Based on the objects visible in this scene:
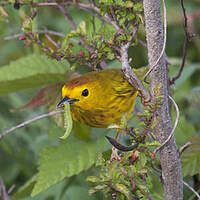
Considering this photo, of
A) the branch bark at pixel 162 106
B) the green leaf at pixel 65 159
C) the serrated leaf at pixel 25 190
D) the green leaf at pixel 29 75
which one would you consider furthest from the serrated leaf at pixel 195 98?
the branch bark at pixel 162 106

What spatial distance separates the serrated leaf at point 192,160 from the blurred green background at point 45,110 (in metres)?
0.02

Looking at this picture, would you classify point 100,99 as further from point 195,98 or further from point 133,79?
point 195,98

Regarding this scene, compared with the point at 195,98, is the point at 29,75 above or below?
above

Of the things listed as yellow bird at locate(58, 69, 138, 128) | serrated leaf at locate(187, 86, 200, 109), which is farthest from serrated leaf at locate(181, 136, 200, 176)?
serrated leaf at locate(187, 86, 200, 109)

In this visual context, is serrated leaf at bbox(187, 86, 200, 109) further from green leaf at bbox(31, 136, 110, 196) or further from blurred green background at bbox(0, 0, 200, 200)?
green leaf at bbox(31, 136, 110, 196)

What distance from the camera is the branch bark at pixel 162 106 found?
0.96m

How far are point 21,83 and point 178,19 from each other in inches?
52.0

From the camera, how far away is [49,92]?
1.70 meters

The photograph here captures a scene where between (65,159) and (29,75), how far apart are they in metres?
0.40

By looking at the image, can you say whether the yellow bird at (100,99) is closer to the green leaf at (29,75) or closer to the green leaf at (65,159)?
the green leaf at (65,159)

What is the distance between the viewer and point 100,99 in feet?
5.04

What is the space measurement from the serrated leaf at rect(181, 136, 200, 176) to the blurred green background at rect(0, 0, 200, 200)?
0.02 meters

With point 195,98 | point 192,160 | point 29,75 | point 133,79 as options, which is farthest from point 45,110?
point 133,79

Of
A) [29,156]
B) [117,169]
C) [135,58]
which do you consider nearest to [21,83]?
[29,156]
